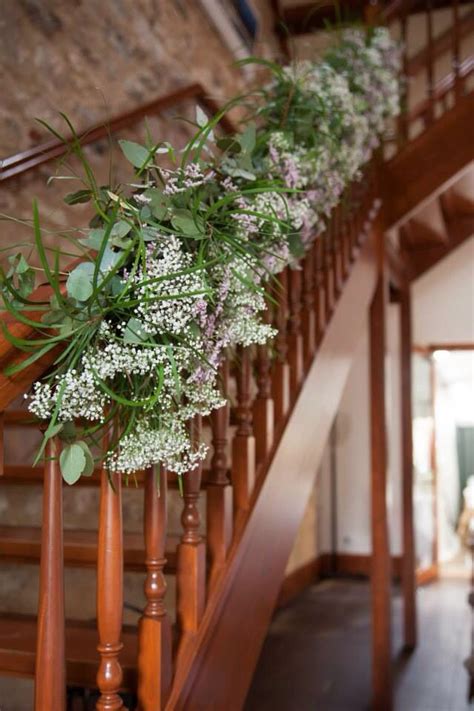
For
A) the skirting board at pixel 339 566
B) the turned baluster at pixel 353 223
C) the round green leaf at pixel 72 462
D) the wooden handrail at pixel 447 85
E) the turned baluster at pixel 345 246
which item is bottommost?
the skirting board at pixel 339 566

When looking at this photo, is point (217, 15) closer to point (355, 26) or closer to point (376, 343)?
point (355, 26)

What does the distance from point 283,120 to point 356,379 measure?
4.89m

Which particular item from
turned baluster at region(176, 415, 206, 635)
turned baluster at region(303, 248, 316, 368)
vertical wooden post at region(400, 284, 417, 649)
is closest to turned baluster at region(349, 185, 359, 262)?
turned baluster at region(303, 248, 316, 368)

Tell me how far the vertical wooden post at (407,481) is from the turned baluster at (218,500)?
11.3 feet

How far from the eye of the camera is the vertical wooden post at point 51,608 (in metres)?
1.13

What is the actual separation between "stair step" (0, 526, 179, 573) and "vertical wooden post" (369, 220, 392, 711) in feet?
6.90

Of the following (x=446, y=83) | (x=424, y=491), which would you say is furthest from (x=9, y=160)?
(x=424, y=491)

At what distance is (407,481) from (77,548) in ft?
11.6

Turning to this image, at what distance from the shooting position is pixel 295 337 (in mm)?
2250

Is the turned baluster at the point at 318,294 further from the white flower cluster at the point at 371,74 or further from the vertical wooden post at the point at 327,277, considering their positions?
the white flower cluster at the point at 371,74

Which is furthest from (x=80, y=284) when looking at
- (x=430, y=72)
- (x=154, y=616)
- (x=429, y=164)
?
(x=430, y=72)

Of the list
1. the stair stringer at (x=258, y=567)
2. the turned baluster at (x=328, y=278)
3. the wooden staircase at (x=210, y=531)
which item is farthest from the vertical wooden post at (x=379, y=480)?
the stair stringer at (x=258, y=567)

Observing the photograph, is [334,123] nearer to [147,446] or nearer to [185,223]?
[185,223]

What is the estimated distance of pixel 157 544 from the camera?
1.32 meters
